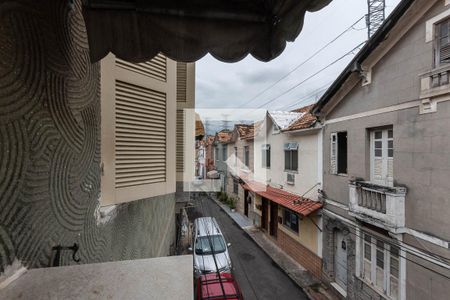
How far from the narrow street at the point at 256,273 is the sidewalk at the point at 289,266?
0.19 m

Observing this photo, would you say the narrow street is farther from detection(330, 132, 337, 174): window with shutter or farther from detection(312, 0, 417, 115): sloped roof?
detection(312, 0, 417, 115): sloped roof

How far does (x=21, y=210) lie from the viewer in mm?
1054

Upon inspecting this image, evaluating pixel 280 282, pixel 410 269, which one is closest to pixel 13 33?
pixel 410 269

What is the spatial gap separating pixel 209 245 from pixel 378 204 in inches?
226

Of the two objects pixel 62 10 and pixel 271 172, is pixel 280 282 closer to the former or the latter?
A: pixel 271 172

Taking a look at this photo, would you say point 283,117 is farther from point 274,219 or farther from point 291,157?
point 274,219

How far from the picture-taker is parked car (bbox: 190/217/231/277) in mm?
7977

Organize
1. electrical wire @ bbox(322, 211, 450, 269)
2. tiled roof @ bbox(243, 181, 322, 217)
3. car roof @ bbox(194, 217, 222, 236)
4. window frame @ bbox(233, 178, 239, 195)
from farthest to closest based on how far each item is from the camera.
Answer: window frame @ bbox(233, 178, 239, 195)
car roof @ bbox(194, 217, 222, 236)
tiled roof @ bbox(243, 181, 322, 217)
electrical wire @ bbox(322, 211, 450, 269)

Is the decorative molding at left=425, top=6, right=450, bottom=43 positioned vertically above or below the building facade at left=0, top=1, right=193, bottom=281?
above

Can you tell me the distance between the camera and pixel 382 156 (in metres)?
5.93

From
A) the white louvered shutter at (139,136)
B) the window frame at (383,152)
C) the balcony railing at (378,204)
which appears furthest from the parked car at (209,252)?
the white louvered shutter at (139,136)

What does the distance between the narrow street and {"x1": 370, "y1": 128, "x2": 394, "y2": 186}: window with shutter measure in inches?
176

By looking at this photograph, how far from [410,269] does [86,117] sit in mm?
6416

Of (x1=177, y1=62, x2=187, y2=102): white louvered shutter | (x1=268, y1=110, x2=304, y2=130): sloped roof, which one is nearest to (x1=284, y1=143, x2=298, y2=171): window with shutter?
(x1=268, y1=110, x2=304, y2=130): sloped roof
